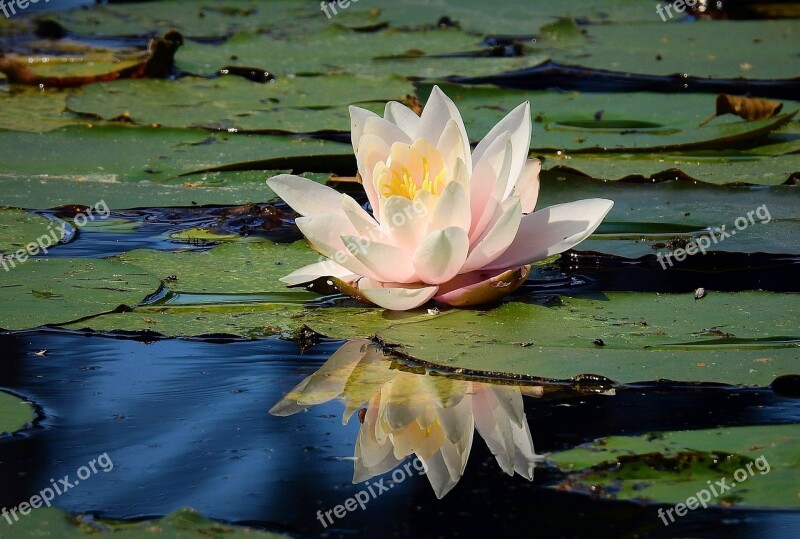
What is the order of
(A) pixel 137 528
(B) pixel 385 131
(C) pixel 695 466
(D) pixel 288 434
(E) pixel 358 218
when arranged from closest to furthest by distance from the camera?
(A) pixel 137 528
(C) pixel 695 466
(D) pixel 288 434
(E) pixel 358 218
(B) pixel 385 131

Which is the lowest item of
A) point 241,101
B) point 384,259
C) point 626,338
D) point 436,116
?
point 626,338

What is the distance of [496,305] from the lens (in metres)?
3.11

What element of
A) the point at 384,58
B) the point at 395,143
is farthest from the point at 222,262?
the point at 384,58

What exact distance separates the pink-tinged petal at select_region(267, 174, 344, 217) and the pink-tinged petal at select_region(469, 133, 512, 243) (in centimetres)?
43

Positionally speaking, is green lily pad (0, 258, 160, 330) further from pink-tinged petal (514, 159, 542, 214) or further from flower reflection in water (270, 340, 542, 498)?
pink-tinged petal (514, 159, 542, 214)

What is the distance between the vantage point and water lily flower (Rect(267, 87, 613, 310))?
2961 millimetres

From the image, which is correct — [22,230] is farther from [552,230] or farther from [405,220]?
Result: [552,230]

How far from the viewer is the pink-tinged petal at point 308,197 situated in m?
3.26

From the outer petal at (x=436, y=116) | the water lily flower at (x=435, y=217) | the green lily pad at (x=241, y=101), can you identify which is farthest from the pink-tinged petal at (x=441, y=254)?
the green lily pad at (x=241, y=101)

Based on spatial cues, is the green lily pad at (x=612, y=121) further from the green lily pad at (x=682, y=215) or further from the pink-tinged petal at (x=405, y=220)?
the pink-tinged petal at (x=405, y=220)

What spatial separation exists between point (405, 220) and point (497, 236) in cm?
27

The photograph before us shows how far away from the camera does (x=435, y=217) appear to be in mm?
2953

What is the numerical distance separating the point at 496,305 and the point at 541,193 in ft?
3.61

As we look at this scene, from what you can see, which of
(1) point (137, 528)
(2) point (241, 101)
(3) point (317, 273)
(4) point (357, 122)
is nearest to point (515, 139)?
(4) point (357, 122)
